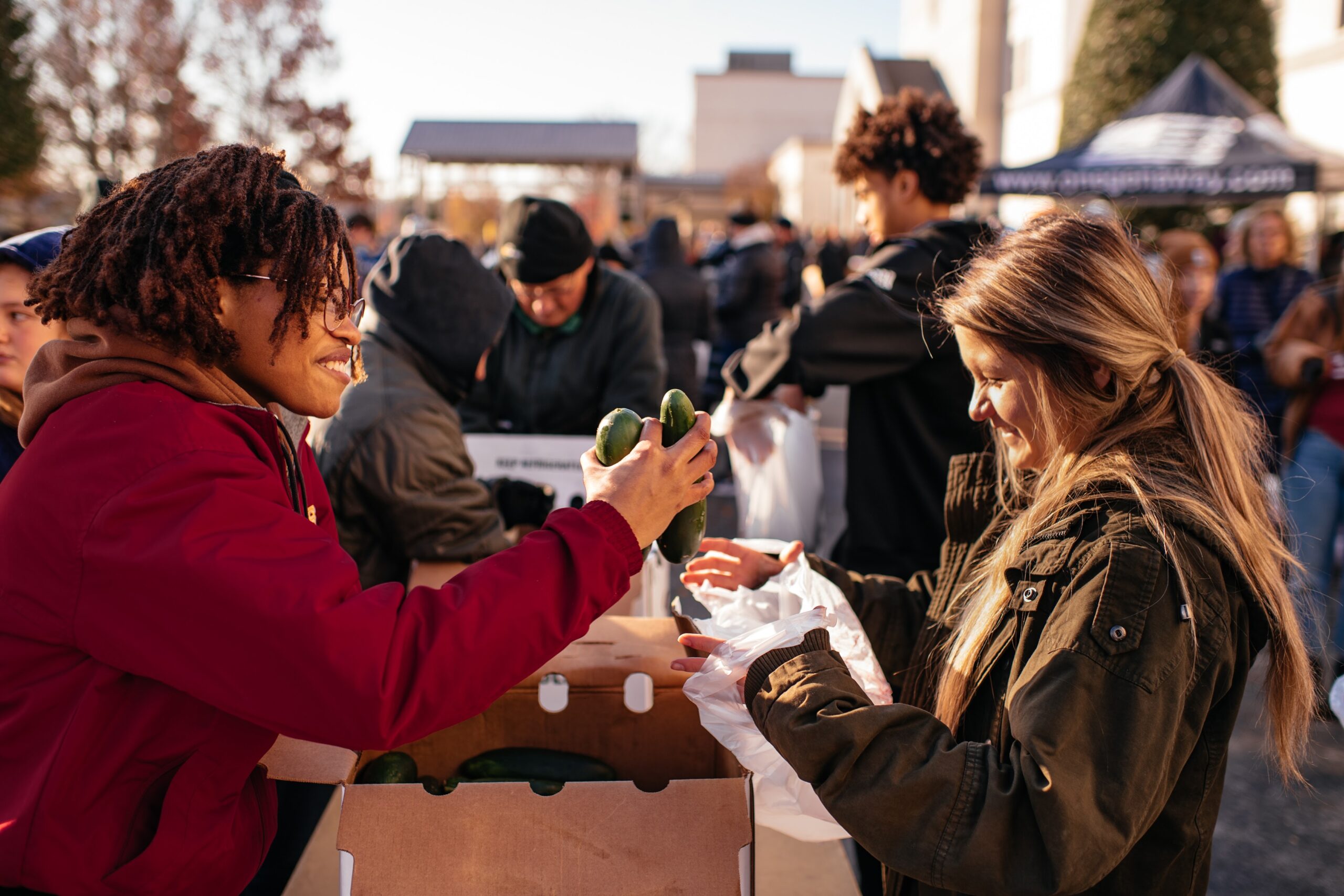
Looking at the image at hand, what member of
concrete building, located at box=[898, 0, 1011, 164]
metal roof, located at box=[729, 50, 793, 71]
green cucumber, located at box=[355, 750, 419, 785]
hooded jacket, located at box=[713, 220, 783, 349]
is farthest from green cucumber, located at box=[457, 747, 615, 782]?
metal roof, located at box=[729, 50, 793, 71]

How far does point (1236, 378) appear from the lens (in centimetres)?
670

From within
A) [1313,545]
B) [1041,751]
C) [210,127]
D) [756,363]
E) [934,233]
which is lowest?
[1313,545]

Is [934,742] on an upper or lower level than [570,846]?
upper

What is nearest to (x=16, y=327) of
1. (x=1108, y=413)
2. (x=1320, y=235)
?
(x=1108, y=413)

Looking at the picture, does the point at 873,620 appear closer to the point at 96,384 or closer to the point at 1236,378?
the point at 96,384

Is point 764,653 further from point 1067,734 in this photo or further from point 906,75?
point 906,75

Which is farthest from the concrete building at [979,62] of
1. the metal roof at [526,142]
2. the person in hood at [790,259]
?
the person in hood at [790,259]

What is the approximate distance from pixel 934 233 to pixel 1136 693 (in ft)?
6.52

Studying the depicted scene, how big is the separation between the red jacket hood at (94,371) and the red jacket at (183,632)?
3 centimetres

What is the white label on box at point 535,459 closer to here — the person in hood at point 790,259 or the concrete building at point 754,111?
the person in hood at point 790,259

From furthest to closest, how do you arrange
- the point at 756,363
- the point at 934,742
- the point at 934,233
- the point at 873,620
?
the point at 756,363 < the point at 934,233 < the point at 873,620 < the point at 934,742

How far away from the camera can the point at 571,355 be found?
4199mm

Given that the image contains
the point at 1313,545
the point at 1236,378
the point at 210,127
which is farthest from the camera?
the point at 210,127

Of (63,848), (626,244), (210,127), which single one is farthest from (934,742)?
(210,127)
